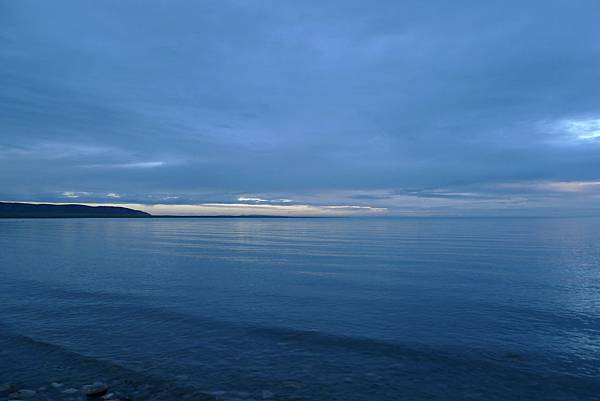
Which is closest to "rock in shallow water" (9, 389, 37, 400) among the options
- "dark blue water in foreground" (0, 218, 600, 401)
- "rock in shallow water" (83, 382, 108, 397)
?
"rock in shallow water" (83, 382, 108, 397)

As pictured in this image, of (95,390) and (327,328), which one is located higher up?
(95,390)

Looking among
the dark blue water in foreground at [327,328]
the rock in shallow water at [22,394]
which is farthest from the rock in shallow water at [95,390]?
the dark blue water in foreground at [327,328]

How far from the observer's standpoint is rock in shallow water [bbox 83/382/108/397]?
416 inches

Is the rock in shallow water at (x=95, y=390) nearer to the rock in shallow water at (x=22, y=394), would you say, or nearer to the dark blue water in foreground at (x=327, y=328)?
the rock in shallow water at (x=22, y=394)

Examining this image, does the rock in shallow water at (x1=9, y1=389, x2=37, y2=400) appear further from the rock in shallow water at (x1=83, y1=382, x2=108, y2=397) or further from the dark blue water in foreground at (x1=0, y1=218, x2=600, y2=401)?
the dark blue water in foreground at (x1=0, y1=218, x2=600, y2=401)

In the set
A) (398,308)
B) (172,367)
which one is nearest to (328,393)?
(172,367)

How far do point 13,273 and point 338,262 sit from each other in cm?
2837

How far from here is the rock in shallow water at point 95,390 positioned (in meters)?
10.6

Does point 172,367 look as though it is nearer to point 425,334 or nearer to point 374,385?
point 374,385

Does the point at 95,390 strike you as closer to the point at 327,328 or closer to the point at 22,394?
the point at 22,394

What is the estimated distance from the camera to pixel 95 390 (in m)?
10.6

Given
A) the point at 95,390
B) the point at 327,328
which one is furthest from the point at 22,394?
the point at 327,328

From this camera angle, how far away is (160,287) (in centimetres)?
2589

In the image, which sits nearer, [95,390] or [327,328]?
[95,390]
